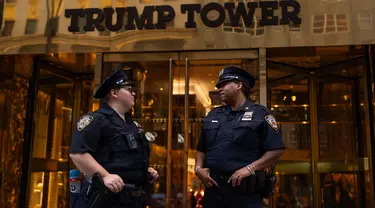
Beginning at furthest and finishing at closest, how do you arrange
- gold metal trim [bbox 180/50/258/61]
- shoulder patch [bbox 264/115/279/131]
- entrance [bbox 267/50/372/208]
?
entrance [bbox 267/50/372/208], gold metal trim [bbox 180/50/258/61], shoulder patch [bbox 264/115/279/131]

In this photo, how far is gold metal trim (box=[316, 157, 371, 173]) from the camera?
589 centimetres

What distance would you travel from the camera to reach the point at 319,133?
6.33 metres

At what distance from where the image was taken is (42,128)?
6398 millimetres

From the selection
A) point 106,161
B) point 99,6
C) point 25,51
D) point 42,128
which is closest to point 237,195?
point 106,161

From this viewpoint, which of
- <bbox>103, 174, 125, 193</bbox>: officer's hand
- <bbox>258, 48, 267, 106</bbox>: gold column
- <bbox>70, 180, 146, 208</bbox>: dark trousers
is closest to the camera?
<bbox>103, 174, 125, 193</bbox>: officer's hand

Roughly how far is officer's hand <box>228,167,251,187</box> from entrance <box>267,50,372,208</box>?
3166mm

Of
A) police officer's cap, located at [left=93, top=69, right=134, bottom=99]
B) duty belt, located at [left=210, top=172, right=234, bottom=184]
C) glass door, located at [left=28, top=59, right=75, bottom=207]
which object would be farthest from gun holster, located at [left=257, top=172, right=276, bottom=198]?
glass door, located at [left=28, top=59, right=75, bottom=207]

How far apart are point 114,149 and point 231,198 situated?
918 millimetres

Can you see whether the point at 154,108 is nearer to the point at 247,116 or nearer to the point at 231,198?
the point at 247,116

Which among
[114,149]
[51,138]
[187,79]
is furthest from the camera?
[51,138]

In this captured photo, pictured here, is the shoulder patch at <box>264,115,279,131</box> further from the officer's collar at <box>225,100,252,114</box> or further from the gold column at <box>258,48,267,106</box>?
the gold column at <box>258,48,267,106</box>

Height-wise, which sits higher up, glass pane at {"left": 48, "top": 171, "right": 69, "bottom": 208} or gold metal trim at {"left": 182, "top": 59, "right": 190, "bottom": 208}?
gold metal trim at {"left": 182, "top": 59, "right": 190, "bottom": 208}

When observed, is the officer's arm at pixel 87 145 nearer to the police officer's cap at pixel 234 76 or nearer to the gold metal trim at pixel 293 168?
the police officer's cap at pixel 234 76

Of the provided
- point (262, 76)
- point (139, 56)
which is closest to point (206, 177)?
point (262, 76)
